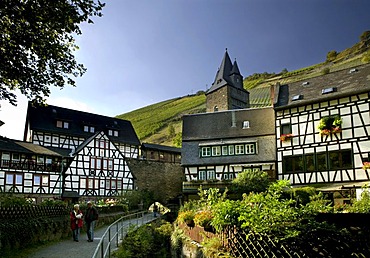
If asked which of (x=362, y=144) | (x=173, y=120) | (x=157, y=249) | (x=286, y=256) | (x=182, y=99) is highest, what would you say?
(x=182, y=99)

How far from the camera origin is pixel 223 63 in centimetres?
5588

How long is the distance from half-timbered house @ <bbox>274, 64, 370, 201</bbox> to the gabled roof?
2402cm

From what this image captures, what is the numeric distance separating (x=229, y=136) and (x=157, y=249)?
54.8 feet

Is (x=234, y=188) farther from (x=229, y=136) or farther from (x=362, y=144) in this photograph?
(x=362, y=144)

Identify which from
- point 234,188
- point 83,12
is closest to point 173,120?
point 234,188

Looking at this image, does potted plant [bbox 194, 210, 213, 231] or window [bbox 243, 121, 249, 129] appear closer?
potted plant [bbox 194, 210, 213, 231]

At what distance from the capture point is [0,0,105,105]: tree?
10703 mm

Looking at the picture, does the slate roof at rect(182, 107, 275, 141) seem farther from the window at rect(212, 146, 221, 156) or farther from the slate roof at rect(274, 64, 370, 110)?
the slate roof at rect(274, 64, 370, 110)

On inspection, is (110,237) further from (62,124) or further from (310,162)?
(62,124)

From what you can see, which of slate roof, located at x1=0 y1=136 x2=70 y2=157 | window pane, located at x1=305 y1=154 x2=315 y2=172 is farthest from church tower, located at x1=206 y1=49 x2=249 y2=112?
window pane, located at x1=305 y1=154 x2=315 y2=172

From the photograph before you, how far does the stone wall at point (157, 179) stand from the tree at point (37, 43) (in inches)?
1244

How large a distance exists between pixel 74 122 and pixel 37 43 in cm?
3714

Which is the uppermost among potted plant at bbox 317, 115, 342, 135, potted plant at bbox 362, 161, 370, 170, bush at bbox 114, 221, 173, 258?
potted plant at bbox 317, 115, 342, 135

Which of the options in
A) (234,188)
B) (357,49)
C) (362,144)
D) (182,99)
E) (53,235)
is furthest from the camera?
(182,99)
